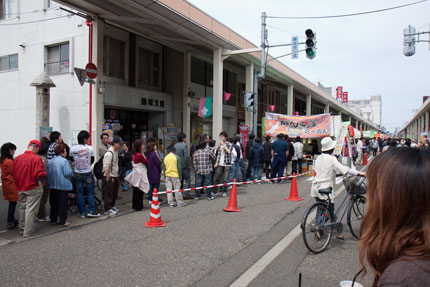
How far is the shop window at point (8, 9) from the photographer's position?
1550cm

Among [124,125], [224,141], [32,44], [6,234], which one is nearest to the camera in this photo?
[6,234]

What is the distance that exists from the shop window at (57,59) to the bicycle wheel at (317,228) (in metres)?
12.4

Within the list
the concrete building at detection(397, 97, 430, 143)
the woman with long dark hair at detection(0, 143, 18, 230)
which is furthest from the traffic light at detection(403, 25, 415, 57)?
the concrete building at detection(397, 97, 430, 143)

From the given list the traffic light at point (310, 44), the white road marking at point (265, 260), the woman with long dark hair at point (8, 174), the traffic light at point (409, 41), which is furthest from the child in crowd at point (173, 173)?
the traffic light at point (409, 41)

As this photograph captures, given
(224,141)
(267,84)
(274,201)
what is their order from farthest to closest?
(267,84) < (224,141) < (274,201)

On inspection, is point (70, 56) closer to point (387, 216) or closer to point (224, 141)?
point (224, 141)

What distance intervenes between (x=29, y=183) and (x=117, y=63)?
10.6 metres

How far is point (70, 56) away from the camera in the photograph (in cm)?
1342

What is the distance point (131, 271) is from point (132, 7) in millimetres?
9204

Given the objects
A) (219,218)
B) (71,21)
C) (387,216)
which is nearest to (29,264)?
(219,218)

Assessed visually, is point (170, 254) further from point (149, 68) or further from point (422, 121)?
point (422, 121)

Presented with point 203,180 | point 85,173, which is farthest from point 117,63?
point 85,173

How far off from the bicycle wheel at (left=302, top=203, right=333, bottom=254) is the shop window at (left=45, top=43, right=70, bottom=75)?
12412 millimetres

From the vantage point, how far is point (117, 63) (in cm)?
1544
